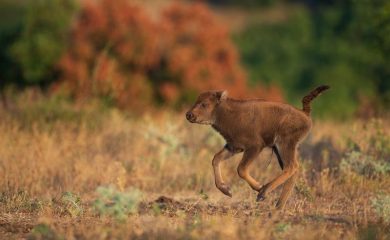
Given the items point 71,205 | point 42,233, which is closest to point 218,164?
point 71,205

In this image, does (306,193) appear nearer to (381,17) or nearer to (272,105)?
(272,105)

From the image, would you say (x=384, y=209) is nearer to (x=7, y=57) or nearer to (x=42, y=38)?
(x=42, y=38)

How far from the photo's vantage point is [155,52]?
30703mm

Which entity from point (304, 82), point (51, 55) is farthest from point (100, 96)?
point (304, 82)

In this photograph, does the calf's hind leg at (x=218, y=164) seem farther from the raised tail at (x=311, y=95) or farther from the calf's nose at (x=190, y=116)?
the raised tail at (x=311, y=95)

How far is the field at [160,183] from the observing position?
9164mm

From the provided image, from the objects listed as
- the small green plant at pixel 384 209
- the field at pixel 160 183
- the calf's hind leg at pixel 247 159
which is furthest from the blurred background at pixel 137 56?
the small green plant at pixel 384 209

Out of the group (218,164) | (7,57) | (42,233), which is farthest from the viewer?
(7,57)

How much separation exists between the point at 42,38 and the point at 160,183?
1794 cm

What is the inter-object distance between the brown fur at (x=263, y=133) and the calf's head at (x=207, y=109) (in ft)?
0.06

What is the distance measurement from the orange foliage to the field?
10.4 metres

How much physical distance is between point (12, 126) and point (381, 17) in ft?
26.2

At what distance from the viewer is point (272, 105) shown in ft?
35.9

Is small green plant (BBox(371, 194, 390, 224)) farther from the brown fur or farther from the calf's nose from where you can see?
the calf's nose
